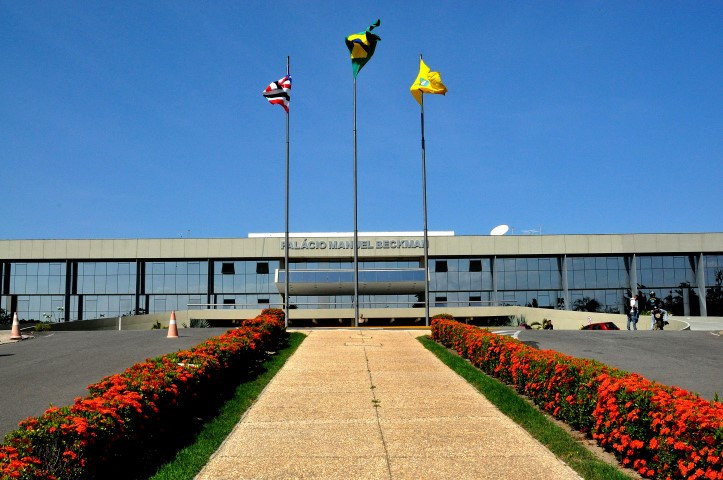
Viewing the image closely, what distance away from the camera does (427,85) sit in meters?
29.6

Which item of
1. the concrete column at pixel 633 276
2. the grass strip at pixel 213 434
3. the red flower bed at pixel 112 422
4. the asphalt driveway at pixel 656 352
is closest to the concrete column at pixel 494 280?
the concrete column at pixel 633 276

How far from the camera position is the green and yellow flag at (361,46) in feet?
96.7

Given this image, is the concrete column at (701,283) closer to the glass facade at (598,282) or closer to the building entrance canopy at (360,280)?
the glass facade at (598,282)

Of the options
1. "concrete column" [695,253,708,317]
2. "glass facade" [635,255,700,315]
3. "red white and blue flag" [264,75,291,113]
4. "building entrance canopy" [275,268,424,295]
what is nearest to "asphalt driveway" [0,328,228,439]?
"red white and blue flag" [264,75,291,113]

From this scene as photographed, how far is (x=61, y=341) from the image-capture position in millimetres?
22156

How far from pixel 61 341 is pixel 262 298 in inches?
1030

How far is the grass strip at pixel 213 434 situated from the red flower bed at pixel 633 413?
482 centimetres

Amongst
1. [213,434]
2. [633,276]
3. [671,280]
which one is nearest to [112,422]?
[213,434]

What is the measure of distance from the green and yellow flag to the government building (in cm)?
1930

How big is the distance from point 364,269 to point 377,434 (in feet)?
125

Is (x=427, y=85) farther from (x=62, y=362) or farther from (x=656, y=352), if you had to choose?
(x=62, y=362)

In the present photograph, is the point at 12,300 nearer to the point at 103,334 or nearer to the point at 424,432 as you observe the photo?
the point at 103,334

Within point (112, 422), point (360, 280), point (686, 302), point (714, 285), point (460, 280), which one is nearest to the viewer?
point (112, 422)

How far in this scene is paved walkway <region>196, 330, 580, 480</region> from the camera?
7.36 metres
